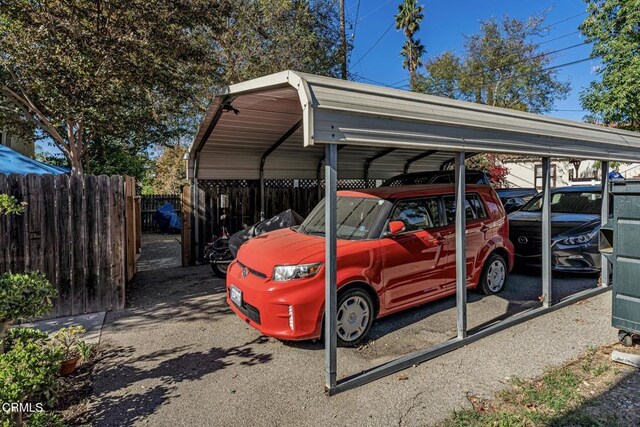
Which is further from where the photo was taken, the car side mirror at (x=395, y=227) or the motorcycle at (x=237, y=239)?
the motorcycle at (x=237, y=239)

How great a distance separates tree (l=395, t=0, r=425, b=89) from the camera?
85.6 ft

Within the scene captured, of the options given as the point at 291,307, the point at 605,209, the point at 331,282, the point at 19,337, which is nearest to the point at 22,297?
the point at 19,337

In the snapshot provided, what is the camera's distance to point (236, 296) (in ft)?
13.6

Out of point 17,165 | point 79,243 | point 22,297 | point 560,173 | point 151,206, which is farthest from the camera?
point 560,173

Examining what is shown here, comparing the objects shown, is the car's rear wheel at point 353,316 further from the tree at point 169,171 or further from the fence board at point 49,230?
the tree at point 169,171

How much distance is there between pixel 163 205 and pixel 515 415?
624 inches

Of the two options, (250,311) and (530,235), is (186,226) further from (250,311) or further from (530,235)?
(530,235)

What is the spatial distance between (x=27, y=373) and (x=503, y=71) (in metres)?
28.1

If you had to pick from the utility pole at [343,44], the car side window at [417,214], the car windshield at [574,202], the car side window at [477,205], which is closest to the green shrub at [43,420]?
the car side window at [417,214]

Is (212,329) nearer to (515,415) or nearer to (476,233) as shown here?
(515,415)

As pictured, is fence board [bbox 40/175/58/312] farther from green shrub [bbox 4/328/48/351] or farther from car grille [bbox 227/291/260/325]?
car grille [bbox 227/291/260/325]

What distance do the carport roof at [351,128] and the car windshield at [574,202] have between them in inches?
54.9

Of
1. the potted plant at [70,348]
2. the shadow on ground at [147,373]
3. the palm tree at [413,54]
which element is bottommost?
the shadow on ground at [147,373]

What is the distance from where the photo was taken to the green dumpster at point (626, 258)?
379cm
